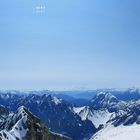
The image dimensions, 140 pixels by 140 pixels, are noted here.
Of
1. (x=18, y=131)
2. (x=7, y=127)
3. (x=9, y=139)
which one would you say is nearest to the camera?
(x=9, y=139)

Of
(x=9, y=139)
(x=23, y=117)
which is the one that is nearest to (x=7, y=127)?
(x=23, y=117)

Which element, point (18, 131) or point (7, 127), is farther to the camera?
point (7, 127)

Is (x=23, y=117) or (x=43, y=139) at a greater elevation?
(x=23, y=117)

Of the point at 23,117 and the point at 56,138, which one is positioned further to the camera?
the point at 56,138

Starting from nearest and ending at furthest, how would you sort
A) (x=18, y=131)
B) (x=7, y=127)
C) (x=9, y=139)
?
1. (x=9, y=139)
2. (x=18, y=131)
3. (x=7, y=127)

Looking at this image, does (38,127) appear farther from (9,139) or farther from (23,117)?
(9,139)

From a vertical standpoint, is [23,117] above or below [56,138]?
above

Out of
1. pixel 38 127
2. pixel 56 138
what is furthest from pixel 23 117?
pixel 56 138

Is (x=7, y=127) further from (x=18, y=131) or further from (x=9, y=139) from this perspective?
(x=9, y=139)
